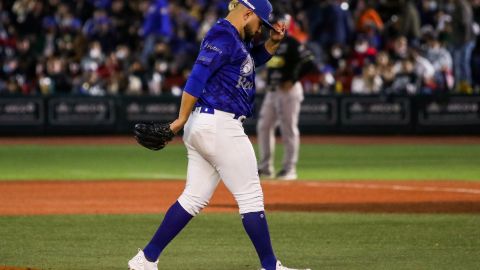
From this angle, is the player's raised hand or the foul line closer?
the player's raised hand

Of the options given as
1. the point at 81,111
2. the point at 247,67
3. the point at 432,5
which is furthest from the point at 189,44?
the point at 247,67

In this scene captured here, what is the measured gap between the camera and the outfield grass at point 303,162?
1722 cm

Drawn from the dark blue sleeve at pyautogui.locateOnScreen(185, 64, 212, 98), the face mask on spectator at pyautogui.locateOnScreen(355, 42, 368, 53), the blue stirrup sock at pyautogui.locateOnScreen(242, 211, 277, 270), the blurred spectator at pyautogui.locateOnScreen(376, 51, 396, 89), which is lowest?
the blue stirrup sock at pyautogui.locateOnScreen(242, 211, 277, 270)

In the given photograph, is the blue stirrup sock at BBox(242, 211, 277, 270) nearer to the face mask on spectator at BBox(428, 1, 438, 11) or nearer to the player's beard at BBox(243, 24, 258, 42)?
the player's beard at BBox(243, 24, 258, 42)

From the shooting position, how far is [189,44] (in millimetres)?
28547

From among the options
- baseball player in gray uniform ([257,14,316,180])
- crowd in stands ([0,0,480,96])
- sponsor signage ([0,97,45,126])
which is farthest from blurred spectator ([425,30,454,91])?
baseball player in gray uniform ([257,14,316,180])

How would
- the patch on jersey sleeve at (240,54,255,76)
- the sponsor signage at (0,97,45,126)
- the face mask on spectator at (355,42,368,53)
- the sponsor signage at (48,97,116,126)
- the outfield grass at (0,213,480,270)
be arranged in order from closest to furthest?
1. the patch on jersey sleeve at (240,54,255,76)
2. the outfield grass at (0,213,480,270)
3. the sponsor signage at (0,97,45,126)
4. the sponsor signage at (48,97,116,126)
5. the face mask on spectator at (355,42,368,53)

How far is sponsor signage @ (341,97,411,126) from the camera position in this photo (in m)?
25.6

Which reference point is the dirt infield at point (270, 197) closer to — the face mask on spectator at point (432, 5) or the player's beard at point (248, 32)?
the player's beard at point (248, 32)

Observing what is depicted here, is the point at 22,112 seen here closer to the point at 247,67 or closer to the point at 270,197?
the point at 270,197

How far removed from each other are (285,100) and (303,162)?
3989mm

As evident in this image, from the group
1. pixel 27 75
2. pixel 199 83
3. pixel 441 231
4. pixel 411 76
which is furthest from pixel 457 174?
pixel 27 75

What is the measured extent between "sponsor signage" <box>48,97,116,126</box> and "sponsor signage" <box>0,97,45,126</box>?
0.83ft

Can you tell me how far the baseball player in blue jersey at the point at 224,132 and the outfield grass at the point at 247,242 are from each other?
626mm
